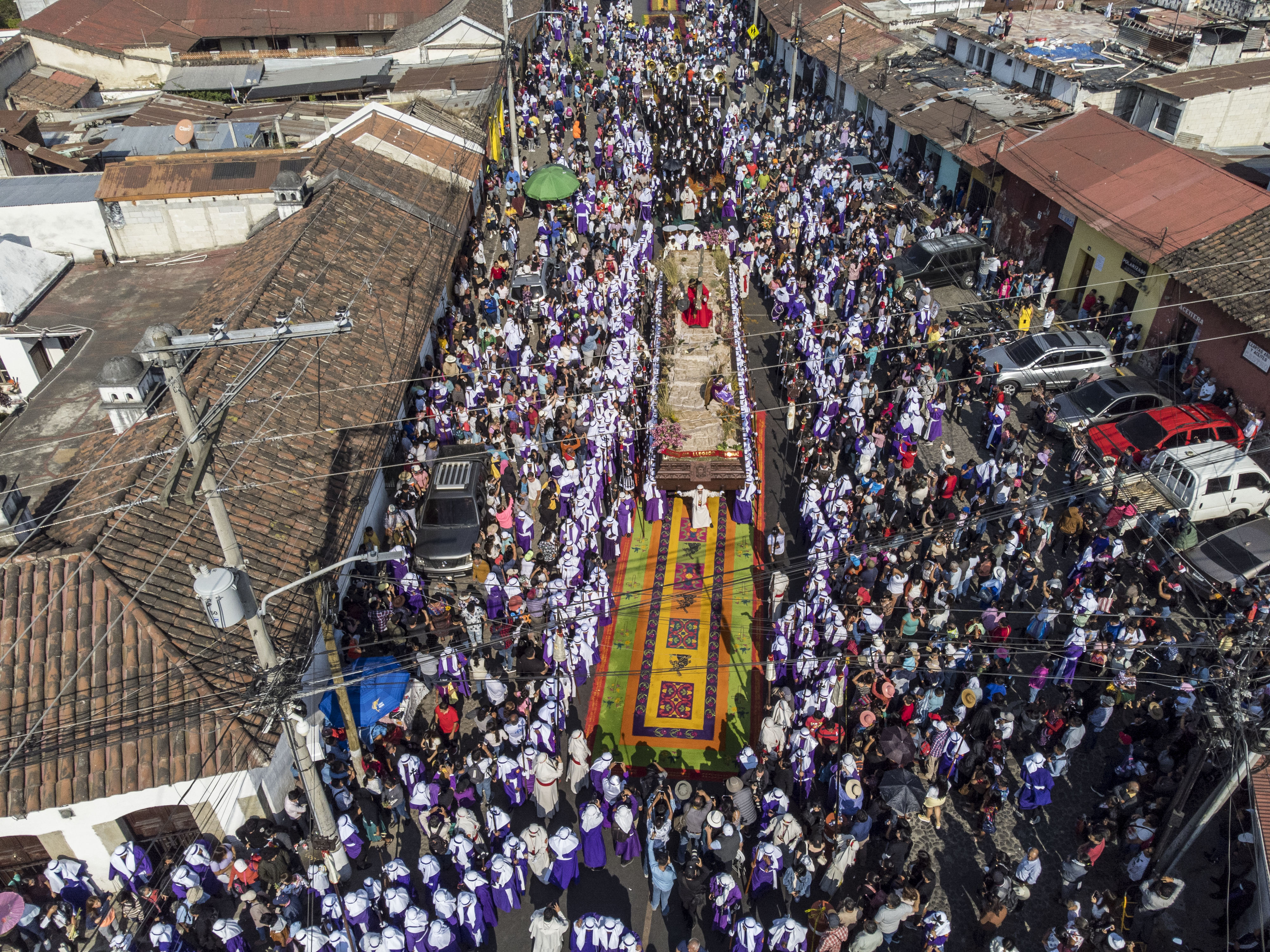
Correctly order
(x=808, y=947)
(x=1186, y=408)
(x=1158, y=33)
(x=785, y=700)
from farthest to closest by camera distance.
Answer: (x=1158, y=33) → (x=1186, y=408) → (x=785, y=700) → (x=808, y=947)

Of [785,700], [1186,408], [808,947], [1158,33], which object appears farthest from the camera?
[1158,33]

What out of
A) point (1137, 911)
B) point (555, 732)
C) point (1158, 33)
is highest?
point (1158, 33)

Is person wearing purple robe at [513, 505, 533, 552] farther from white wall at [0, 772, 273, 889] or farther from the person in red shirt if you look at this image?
white wall at [0, 772, 273, 889]

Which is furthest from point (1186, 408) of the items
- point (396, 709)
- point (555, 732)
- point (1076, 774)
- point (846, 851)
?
point (396, 709)

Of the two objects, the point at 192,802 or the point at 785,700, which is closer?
the point at 192,802

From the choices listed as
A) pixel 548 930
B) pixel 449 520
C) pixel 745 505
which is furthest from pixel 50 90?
pixel 548 930

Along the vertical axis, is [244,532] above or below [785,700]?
above

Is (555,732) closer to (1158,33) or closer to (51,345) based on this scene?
(51,345)
